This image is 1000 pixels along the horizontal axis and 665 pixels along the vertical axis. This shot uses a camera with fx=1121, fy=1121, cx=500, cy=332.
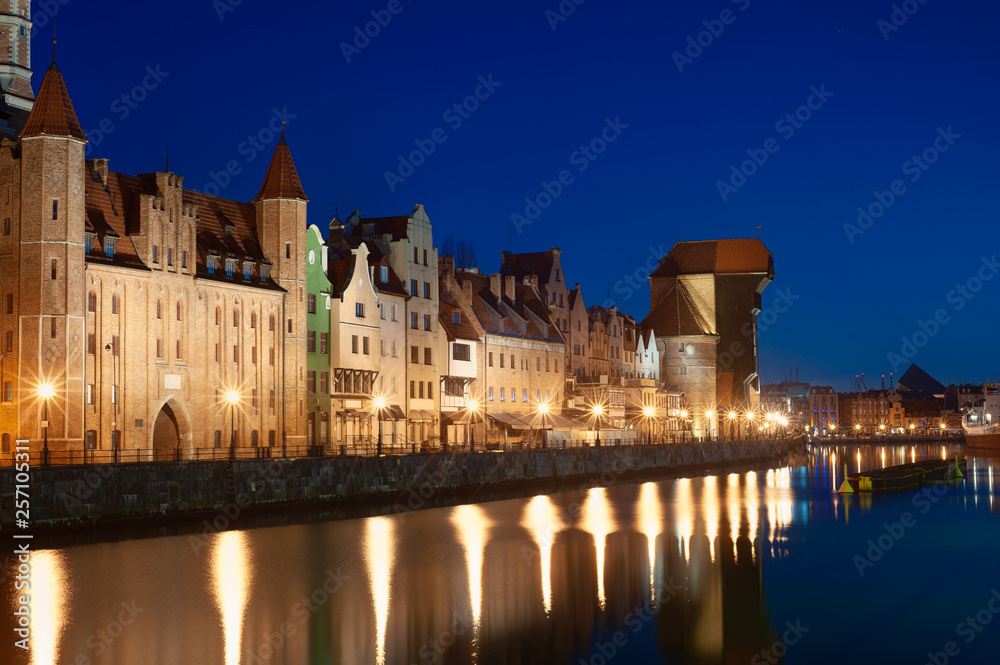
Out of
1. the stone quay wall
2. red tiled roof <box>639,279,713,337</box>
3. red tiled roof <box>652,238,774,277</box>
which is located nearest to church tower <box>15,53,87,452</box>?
the stone quay wall

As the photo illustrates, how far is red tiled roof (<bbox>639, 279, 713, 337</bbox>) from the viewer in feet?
439

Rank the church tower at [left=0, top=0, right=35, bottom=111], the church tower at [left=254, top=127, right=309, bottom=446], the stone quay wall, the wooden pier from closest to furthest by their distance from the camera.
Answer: the stone quay wall < the church tower at [left=254, top=127, right=309, bottom=446] < the church tower at [left=0, top=0, right=35, bottom=111] < the wooden pier

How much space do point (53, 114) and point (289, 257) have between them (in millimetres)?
17773

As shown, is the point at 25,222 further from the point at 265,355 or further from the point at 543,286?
the point at 543,286

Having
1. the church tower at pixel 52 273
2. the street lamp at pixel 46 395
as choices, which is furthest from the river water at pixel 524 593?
the church tower at pixel 52 273

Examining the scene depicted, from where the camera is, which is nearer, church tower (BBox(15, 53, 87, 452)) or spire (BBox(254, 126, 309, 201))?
church tower (BBox(15, 53, 87, 452))

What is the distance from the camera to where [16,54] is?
70250 mm

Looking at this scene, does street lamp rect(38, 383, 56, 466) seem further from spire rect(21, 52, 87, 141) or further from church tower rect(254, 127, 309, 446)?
church tower rect(254, 127, 309, 446)

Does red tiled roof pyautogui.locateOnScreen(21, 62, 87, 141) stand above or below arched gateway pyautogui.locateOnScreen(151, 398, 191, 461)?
above

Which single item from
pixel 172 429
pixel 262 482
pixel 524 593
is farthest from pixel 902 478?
pixel 524 593

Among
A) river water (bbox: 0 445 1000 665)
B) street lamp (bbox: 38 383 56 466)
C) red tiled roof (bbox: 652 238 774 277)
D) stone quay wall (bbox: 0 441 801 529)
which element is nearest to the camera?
river water (bbox: 0 445 1000 665)

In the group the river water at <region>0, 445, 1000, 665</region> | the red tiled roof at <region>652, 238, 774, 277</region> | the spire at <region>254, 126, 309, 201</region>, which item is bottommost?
the river water at <region>0, 445, 1000, 665</region>

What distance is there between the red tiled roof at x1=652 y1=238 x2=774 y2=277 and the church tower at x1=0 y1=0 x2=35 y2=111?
8791cm

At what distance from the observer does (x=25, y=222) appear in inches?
2052
